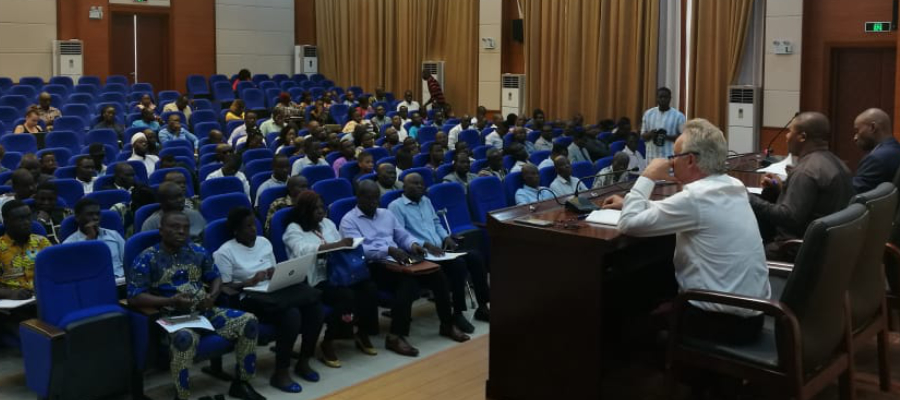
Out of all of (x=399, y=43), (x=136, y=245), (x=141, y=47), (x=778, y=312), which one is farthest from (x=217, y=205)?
(x=141, y=47)

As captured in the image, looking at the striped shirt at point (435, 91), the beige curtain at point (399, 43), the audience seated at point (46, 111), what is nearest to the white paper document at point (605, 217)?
the audience seated at point (46, 111)

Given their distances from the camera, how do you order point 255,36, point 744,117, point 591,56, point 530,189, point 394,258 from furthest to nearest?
1. point 255,36
2. point 591,56
3. point 744,117
4. point 530,189
5. point 394,258

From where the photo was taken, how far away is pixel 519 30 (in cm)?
1511

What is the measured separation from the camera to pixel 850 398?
3.64 metres

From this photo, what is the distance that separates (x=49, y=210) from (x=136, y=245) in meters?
1.67

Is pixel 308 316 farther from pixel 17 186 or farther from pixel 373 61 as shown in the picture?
A: pixel 373 61

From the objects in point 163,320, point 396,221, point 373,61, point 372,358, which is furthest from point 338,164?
point 373,61

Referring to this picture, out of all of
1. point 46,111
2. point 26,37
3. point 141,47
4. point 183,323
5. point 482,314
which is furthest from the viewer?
point 141,47

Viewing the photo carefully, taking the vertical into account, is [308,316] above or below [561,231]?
below

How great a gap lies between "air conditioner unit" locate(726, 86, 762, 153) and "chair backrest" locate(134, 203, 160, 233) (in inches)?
339

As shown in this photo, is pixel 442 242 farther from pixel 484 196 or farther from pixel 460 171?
pixel 460 171

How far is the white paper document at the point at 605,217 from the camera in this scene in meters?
3.88

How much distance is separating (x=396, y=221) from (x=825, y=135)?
8.96 ft

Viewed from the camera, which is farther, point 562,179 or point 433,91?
point 433,91
